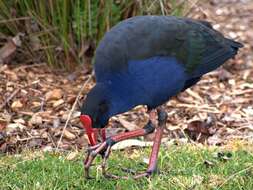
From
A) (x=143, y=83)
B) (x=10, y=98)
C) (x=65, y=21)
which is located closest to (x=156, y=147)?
Answer: (x=143, y=83)

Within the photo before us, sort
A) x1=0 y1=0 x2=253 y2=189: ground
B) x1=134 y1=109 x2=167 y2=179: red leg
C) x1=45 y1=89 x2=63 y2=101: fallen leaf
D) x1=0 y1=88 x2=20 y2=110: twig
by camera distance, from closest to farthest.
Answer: x1=134 y1=109 x2=167 y2=179: red leg → x1=0 y1=0 x2=253 y2=189: ground → x1=0 y1=88 x2=20 y2=110: twig → x1=45 y1=89 x2=63 y2=101: fallen leaf

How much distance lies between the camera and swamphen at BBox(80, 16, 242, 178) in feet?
13.1

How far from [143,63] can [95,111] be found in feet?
1.36

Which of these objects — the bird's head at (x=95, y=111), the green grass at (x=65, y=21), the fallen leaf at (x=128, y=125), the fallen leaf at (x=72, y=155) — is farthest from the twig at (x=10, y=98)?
the bird's head at (x=95, y=111)

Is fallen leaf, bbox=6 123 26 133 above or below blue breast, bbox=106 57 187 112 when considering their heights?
below

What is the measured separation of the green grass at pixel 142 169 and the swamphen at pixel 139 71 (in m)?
0.12

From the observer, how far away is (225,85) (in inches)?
256

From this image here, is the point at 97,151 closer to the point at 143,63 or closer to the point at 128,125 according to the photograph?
the point at 143,63

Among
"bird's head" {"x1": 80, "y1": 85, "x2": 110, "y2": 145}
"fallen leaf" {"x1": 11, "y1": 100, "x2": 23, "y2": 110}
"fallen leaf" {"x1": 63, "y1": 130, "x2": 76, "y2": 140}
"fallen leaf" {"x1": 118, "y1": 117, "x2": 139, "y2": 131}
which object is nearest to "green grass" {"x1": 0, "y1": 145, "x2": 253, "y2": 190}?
"bird's head" {"x1": 80, "y1": 85, "x2": 110, "y2": 145}

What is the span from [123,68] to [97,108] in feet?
0.95

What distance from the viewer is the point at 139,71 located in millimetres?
4070

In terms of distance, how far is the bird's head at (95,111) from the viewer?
12.8ft

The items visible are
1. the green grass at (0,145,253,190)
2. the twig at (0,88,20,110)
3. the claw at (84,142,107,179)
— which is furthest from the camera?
the twig at (0,88,20,110)

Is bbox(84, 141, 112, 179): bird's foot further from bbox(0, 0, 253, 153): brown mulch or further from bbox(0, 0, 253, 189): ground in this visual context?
bbox(0, 0, 253, 153): brown mulch
